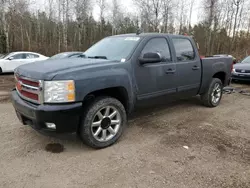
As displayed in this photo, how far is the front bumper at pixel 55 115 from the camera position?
2963 mm

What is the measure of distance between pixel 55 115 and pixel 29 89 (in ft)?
2.05

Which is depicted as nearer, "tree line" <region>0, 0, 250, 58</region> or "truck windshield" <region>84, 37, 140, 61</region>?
"truck windshield" <region>84, 37, 140, 61</region>

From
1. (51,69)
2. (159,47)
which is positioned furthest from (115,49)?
(51,69)

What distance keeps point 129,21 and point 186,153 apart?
1646 inches

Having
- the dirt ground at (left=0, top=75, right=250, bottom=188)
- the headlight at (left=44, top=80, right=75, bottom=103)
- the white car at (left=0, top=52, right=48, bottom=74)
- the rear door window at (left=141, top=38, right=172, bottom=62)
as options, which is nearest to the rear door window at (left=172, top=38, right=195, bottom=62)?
the rear door window at (left=141, top=38, right=172, bottom=62)

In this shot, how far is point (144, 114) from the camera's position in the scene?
5289 mm

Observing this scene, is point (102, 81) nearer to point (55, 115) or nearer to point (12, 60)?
point (55, 115)

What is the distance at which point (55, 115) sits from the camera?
2965mm

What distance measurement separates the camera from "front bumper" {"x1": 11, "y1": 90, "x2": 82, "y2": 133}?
2.96 m

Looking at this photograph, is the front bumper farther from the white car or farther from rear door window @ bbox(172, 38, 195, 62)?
the white car

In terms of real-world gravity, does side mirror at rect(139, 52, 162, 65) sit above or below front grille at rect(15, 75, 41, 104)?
above

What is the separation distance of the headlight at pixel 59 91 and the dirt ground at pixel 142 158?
90 centimetres

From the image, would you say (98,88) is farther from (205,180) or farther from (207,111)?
(207,111)

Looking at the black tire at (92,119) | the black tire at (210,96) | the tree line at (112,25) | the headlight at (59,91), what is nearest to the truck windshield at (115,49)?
the black tire at (92,119)
